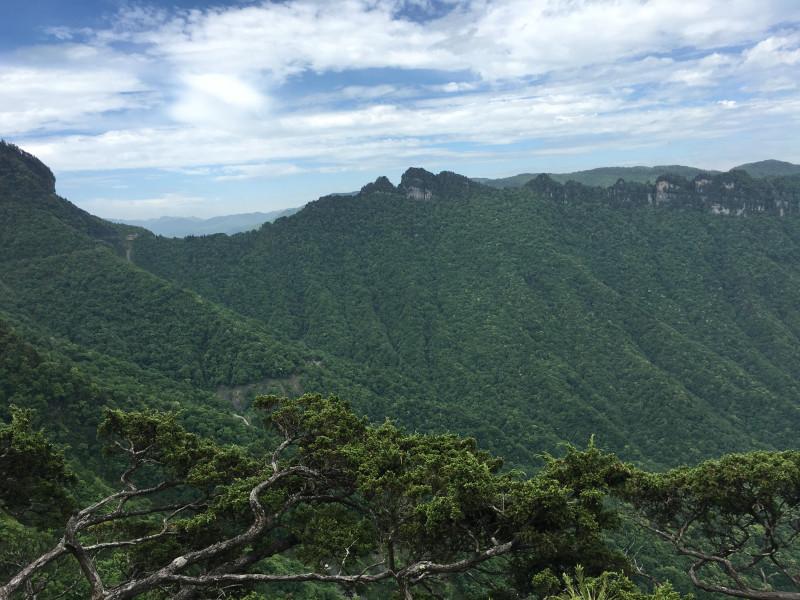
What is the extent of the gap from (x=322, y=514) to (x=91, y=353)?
75390mm

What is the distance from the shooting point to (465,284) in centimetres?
15262

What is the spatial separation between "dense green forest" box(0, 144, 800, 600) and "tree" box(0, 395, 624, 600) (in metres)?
0.12

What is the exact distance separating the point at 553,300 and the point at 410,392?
5698 centimetres

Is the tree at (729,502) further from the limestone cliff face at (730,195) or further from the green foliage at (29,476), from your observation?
the limestone cliff face at (730,195)

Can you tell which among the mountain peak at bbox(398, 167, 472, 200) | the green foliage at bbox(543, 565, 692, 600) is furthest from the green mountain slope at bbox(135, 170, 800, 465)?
the green foliage at bbox(543, 565, 692, 600)

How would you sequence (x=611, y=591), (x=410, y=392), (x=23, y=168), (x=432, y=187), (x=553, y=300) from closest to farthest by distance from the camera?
(x=611, y=591) → (x=410, y=392) → (x=23, y=168) → (x=553, y=300) → (x=432, y=187)

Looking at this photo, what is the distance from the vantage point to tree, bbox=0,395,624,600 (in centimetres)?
1600

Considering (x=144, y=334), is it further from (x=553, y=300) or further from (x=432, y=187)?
(x=432, y=187)

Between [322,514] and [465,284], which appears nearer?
[322,514]

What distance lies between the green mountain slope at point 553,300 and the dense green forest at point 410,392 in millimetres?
848

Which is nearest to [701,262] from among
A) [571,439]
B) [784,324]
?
[784,324]

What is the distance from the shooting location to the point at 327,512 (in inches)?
746

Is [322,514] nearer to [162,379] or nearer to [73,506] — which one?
[73,506]

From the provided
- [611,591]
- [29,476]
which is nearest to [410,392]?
[29,476]
